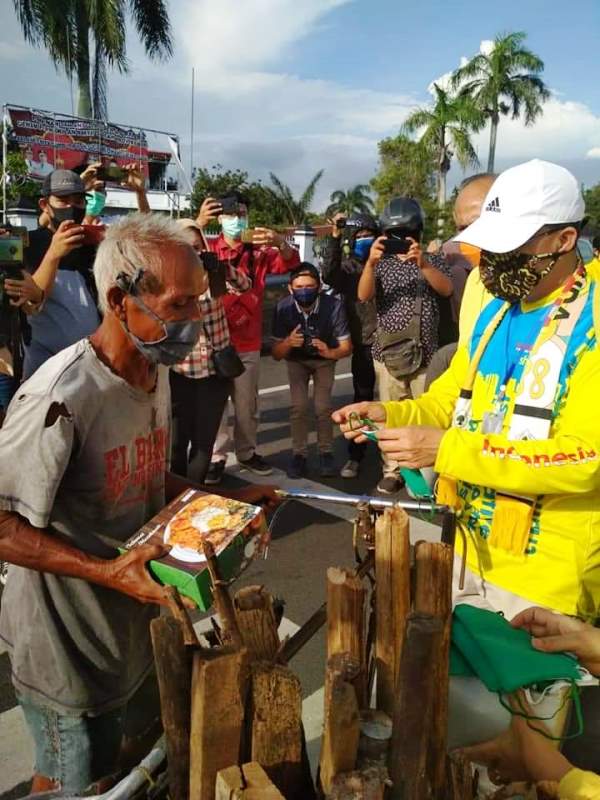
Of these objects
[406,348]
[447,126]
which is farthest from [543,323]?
[447,126]

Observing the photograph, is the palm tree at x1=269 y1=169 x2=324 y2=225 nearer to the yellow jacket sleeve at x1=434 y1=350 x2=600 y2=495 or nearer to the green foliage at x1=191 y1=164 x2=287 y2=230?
the green foliage at x1=191 y1=164 x2=287 y2=230

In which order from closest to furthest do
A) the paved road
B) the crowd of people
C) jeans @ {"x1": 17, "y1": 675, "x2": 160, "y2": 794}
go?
the crowd of people, jeans @ {"x1": 17, "y1": 675, "x2": 160, "y2": 794}, the paved road

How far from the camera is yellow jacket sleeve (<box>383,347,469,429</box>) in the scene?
2.25 metres

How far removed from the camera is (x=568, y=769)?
62.6 inches

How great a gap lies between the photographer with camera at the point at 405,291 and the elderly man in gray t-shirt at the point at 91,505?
314 cm

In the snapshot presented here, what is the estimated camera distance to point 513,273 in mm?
1959

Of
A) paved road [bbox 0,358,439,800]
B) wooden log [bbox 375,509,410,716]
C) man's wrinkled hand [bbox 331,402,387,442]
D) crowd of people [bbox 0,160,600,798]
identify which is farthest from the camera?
paved road [bbox 0,358,439,800]

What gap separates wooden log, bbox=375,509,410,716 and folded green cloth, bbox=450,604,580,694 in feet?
1.15

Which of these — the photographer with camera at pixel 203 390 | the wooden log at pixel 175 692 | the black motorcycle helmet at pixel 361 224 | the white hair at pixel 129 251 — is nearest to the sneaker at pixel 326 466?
the photographer with camera at pixel 203 390

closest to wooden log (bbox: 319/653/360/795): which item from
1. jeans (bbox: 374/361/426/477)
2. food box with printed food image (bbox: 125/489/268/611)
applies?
food box with printed food image (bbox: 125/489/268/611)

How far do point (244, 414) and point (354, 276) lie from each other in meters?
1.58

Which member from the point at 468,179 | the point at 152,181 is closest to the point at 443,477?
the point at 468,179

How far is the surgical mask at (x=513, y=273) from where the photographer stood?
6.31 ft

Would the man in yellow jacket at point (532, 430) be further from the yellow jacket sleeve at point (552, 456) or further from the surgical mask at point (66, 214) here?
the surgical mask at point (66, 214)
